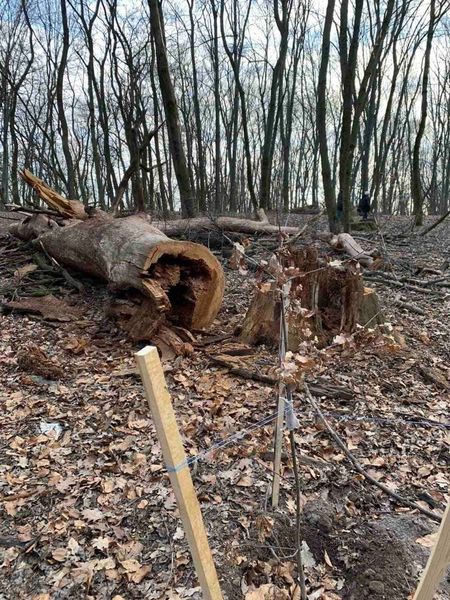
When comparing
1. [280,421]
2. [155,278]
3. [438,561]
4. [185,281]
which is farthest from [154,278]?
[438,561]

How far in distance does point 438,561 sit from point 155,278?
3591 mm

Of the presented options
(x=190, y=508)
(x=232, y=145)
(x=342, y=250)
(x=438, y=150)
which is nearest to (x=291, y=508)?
(x=190, y=508)

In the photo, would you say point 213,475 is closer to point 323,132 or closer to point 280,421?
point 280,421

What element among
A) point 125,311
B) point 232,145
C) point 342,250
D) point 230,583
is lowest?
point 230,583

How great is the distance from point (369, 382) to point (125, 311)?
2635mm

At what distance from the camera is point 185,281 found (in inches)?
182

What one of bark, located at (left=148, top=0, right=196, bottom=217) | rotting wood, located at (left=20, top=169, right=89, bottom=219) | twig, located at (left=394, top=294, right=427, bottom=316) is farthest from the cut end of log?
bark, located at (left=148, top=0, right=196, bottom=217)

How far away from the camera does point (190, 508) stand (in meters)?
1.35

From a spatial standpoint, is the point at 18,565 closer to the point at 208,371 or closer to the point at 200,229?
the point at 208,371

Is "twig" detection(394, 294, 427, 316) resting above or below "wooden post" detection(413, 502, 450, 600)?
below

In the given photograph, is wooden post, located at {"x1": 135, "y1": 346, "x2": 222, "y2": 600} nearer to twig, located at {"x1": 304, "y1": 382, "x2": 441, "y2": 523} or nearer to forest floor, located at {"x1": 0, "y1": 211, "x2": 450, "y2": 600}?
forest floor, located at {"x1": 0, "y1": 211, "x2": 450, "y2": 600}

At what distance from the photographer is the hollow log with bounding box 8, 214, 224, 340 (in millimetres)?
4305

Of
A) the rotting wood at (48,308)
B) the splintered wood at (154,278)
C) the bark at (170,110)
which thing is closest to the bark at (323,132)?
the bark at (170,110)

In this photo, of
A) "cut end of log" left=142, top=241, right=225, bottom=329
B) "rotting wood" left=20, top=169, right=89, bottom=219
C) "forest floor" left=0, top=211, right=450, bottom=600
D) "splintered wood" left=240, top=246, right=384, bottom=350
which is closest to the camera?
"forest floor" left=0, top=211, right=450, bottom=600
